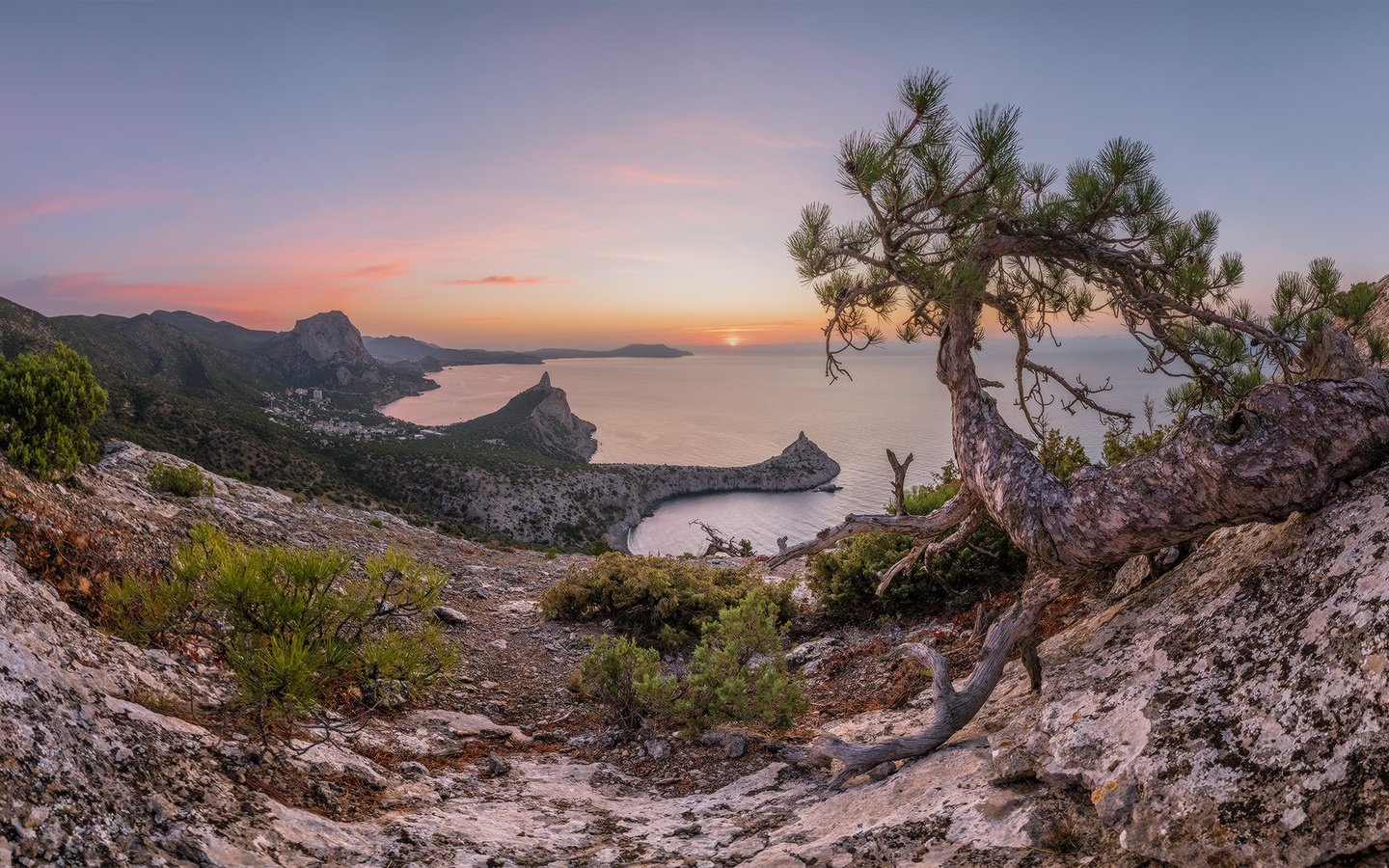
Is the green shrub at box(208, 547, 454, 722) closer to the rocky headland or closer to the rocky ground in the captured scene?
the rocky ground

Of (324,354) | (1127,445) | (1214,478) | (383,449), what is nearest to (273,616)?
(1214,478)

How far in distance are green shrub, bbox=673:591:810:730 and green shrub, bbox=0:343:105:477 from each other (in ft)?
21.9

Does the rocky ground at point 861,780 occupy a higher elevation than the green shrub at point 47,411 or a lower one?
lower

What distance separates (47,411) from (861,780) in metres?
8.42

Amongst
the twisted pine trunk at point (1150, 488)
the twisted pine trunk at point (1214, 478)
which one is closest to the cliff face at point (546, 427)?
the twisted pine trunk at point (1150, 488)

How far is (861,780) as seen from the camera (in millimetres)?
4027

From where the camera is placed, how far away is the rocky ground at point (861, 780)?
94.0 inches

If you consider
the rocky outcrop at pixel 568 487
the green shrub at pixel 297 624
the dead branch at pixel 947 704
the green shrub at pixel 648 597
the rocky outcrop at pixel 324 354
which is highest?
the rocky outcrop at pixel 324 354

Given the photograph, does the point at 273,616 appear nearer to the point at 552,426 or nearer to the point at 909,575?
the point at 909,575

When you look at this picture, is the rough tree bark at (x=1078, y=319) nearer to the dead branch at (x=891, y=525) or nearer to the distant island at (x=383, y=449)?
the dead branch at (x=891, y=525)

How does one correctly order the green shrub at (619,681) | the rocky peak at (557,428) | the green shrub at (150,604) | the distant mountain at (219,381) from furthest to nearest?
1. the rocky peak at (557,428)
2. the distant mountain at (219,381)
3. the green shrub at (619,681)
4. the green shrub at (150,604)

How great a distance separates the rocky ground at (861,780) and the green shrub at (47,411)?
1.18 meters

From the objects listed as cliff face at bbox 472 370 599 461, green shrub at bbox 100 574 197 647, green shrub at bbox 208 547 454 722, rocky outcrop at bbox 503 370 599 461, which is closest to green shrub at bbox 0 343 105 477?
green shrub at bbox 100 574 197 647

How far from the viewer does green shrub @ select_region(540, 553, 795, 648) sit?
32.5 ft
